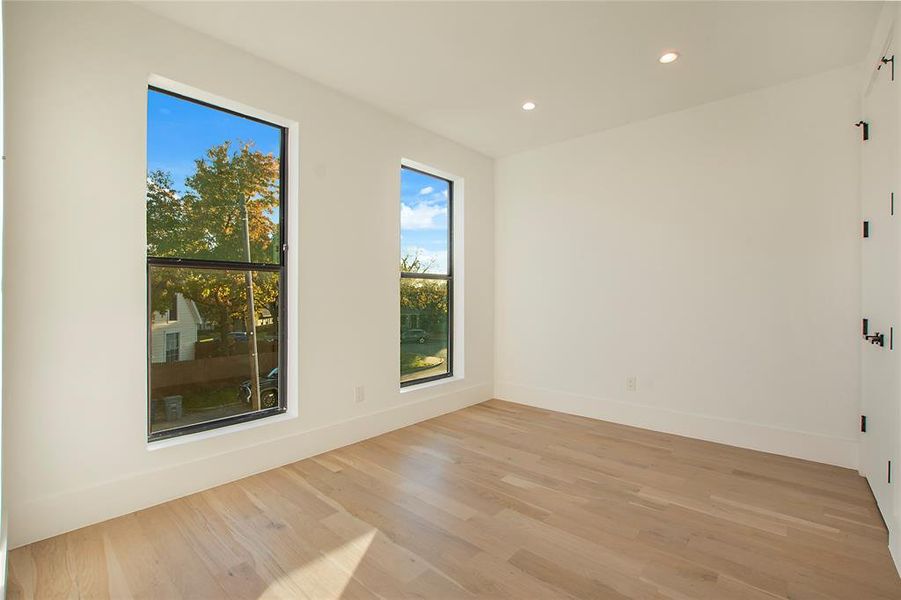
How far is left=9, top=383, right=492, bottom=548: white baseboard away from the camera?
2131 millimetres

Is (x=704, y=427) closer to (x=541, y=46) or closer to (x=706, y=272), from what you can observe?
(x=706, y=272)

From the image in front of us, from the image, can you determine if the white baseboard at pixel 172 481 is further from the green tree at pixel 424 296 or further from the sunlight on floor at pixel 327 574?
the sunlight on floor at pixel 327 574

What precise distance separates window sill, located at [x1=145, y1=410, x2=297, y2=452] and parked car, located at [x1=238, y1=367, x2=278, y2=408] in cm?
11

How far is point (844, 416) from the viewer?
121 inches

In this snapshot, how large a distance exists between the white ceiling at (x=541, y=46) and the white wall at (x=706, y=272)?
0.40 meters

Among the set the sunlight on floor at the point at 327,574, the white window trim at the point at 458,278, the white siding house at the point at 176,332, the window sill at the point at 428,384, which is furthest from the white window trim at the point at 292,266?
the white window trim at the point at 458,278

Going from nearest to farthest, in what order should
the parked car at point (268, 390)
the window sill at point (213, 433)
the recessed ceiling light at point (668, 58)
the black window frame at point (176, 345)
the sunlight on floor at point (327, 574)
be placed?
the sunlight on floor at point (327, 574), the window sill at point (213, 433), the black window frame at point (176, 345), the recessed ceiling light at point (668, 58), the parked car at point (268, 390)

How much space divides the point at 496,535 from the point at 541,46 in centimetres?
289

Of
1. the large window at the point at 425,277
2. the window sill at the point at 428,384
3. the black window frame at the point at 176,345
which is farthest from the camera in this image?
the large window at the point at 425,277

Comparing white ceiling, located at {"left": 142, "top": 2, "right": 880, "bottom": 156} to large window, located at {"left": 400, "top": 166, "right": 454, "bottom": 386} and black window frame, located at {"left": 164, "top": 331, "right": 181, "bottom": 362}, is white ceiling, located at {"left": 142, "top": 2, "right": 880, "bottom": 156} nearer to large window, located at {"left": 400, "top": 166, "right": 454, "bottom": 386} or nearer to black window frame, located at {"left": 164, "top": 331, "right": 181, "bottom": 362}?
large window, located at {"left": 400, "top": 166, "right": 454, "bottom": 386}

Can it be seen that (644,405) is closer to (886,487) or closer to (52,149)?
(886,487)

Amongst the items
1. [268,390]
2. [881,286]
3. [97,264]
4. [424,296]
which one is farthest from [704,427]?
[97,264]

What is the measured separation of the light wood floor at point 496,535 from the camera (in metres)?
1.83

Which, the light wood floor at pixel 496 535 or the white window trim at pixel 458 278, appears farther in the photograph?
the white window trim at pixel 458 278
